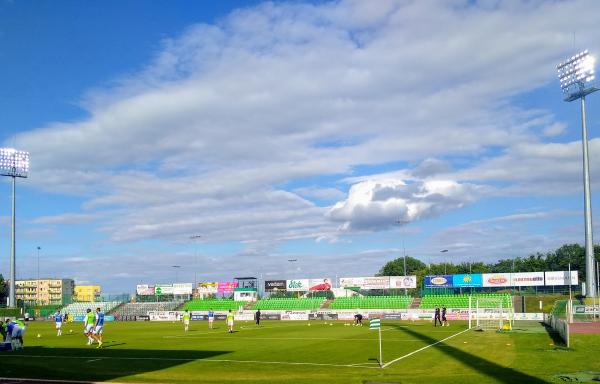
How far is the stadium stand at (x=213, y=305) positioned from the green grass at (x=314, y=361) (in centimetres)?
6748

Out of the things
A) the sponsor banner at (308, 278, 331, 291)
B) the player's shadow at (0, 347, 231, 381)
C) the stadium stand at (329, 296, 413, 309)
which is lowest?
the stadium stand at (329, 296, 413, 309)

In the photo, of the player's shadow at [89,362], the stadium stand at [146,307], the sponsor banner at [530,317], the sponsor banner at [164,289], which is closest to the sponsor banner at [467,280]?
the sponsor banner at [530,317]

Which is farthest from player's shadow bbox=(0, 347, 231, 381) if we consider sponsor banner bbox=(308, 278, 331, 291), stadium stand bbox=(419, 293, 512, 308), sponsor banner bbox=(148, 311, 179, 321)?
sponsor banner bbox=(308, 278, 331, 291)

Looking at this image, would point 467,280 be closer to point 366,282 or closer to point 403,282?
point 403,282

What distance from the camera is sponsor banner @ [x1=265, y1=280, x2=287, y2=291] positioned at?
380 ft

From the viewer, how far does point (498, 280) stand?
9600cm

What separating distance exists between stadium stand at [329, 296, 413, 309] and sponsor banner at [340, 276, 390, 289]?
987cm

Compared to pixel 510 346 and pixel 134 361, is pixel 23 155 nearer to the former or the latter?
pixel 134 361

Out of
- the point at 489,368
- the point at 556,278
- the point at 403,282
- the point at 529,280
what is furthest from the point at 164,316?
the point at 489,368

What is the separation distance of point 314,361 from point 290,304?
7613 centimetres

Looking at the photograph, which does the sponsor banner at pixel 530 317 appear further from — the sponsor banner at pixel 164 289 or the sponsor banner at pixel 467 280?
the sponsor banner at pixel 164 289

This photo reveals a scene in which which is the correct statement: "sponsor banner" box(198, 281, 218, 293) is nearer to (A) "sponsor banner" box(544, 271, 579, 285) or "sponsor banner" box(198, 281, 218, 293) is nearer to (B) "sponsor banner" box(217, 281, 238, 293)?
(B) "sponsor banner" box(217, 281, 238, 293)

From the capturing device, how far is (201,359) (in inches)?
1123

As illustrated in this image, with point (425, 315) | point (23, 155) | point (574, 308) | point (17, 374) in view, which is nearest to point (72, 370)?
point (17, 374)
